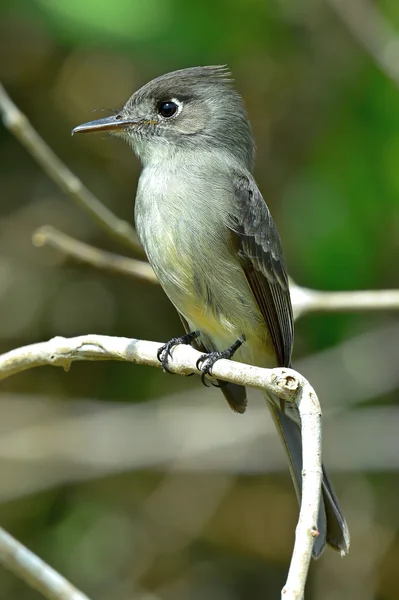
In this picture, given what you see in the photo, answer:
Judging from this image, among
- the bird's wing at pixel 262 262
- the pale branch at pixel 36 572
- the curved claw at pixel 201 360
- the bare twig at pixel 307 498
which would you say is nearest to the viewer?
the bare twig at pixel 307 498

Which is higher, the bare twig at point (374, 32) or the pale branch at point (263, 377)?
the bare twig at point (374, 32)

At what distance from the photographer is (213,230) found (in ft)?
11.4

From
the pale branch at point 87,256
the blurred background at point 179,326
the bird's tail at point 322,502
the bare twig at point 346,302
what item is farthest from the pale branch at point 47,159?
the blurred background at point 179,326

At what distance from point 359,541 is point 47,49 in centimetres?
341

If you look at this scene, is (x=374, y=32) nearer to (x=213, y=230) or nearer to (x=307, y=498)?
A: (x=213, y=230)

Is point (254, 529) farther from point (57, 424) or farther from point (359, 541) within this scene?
point (57, 424)

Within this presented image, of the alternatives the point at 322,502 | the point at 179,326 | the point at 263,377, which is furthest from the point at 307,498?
the point at 179,326

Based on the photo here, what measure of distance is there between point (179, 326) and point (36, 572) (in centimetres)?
298

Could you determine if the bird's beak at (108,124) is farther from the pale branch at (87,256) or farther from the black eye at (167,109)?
the pale branch at (87,256)

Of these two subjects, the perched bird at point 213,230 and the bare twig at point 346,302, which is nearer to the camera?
the perched bird at point 213,230

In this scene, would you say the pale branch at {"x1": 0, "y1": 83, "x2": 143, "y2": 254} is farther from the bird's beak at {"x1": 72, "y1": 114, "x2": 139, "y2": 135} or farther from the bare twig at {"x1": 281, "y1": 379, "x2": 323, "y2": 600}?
the bare twig at {"x1": 281, "y1": 379, "x2": 323, "y2": 600}

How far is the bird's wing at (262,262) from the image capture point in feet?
11.7

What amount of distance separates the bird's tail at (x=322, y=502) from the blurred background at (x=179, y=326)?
1.27m

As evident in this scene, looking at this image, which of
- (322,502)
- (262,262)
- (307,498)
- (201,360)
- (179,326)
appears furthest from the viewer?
(179,326)
